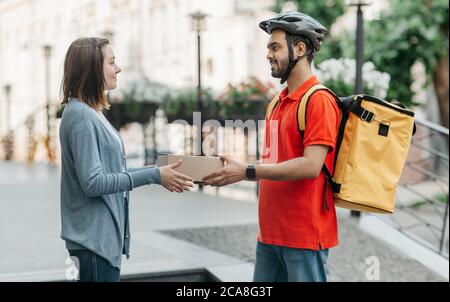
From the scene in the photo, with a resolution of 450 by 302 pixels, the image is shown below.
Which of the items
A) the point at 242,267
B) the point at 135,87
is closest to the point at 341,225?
the point at 242,267

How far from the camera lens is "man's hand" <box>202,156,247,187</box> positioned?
281 cm

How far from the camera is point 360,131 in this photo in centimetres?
294

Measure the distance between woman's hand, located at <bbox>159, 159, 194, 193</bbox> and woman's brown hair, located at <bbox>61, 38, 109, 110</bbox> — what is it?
1.32 feet

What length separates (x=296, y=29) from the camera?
9.53 feet

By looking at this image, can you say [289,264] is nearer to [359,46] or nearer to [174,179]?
[174,179]

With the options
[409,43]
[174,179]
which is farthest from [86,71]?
[409,43]

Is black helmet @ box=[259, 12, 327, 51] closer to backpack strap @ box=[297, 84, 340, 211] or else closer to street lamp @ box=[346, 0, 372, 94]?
backpack strap @ box=[297, 84, 340, 211]

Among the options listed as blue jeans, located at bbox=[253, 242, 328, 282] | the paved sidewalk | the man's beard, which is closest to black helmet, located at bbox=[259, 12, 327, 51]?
the man's beard

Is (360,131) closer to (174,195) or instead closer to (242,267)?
(242,267)

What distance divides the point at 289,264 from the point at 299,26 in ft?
3.12

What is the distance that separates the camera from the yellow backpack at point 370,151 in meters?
2.94

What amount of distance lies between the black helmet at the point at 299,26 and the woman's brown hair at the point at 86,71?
71 cm

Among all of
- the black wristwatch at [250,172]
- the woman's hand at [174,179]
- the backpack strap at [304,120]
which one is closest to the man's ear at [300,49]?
the backpack strap at [304,120]

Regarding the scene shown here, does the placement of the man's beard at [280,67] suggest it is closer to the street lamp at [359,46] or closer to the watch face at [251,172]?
the watch face at [251,172]
